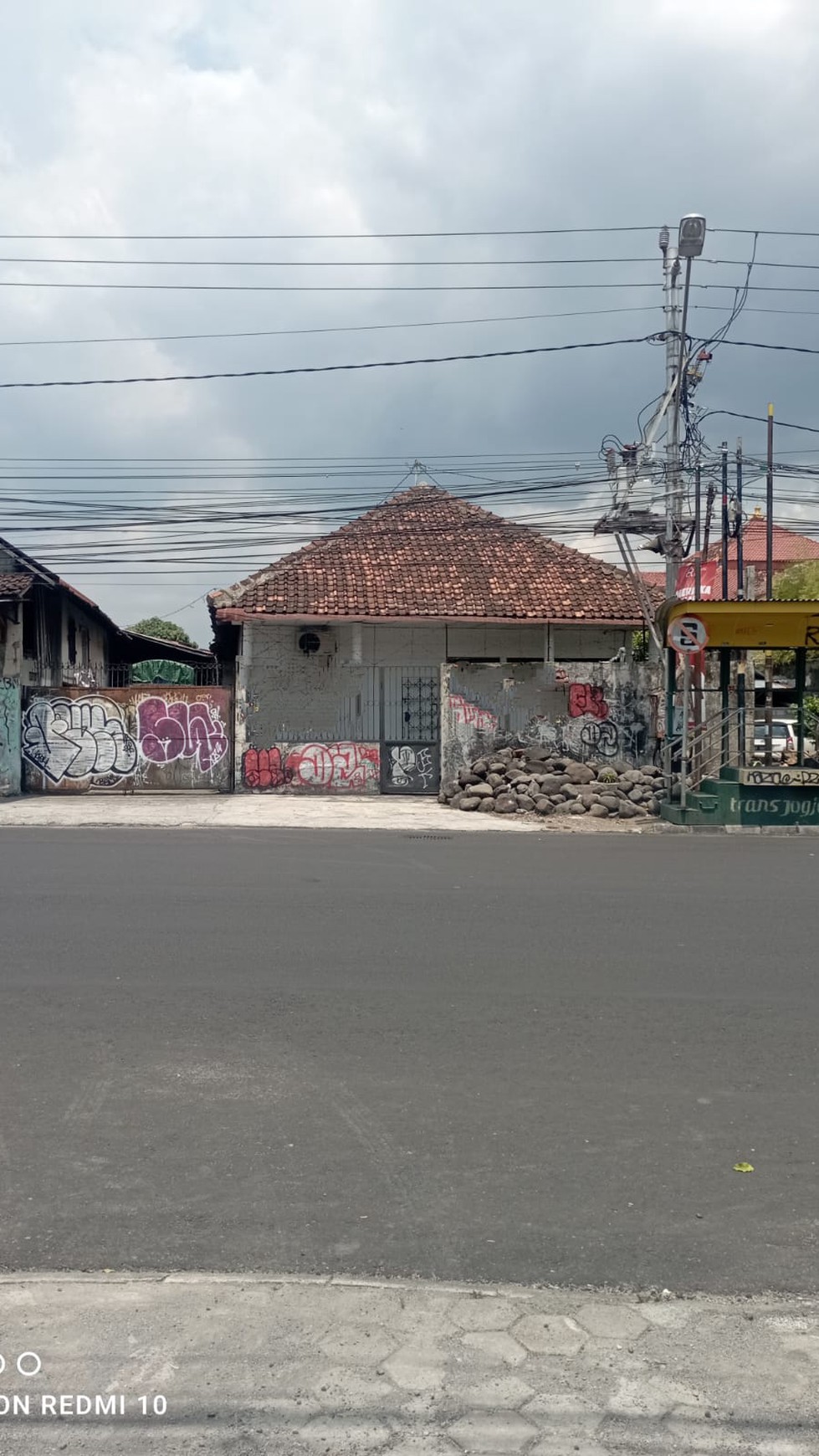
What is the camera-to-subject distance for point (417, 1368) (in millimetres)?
3006

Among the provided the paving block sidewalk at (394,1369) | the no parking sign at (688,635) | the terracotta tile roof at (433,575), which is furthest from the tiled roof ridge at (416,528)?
the paving block sidewalk at (394,1369)

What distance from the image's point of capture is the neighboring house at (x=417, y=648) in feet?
67.4

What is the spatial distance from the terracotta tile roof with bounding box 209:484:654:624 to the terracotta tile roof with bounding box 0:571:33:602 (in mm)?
3632

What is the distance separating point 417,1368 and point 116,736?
1844 centimetres

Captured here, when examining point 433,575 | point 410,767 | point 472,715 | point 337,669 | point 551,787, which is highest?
point 433,575

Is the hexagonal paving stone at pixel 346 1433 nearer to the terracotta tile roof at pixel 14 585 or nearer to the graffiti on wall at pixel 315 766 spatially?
the graffiti on wall at pixel 315 766

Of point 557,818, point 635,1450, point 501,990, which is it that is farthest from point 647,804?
point 635,1450

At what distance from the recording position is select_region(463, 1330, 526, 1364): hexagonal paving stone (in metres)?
3.05

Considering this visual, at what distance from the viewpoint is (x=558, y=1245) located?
145 inches

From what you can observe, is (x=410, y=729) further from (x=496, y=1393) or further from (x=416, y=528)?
(x=496, y=1393)

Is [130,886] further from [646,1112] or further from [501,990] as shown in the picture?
[646,1112]

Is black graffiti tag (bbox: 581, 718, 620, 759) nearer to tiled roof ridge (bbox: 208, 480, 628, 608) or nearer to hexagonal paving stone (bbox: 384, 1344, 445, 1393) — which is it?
tiled roof ridge (bbox: 208, 480, 628, 608)

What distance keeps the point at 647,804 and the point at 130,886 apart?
32.8ft

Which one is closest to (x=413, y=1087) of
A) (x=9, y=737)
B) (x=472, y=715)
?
(x=472, y=715)
